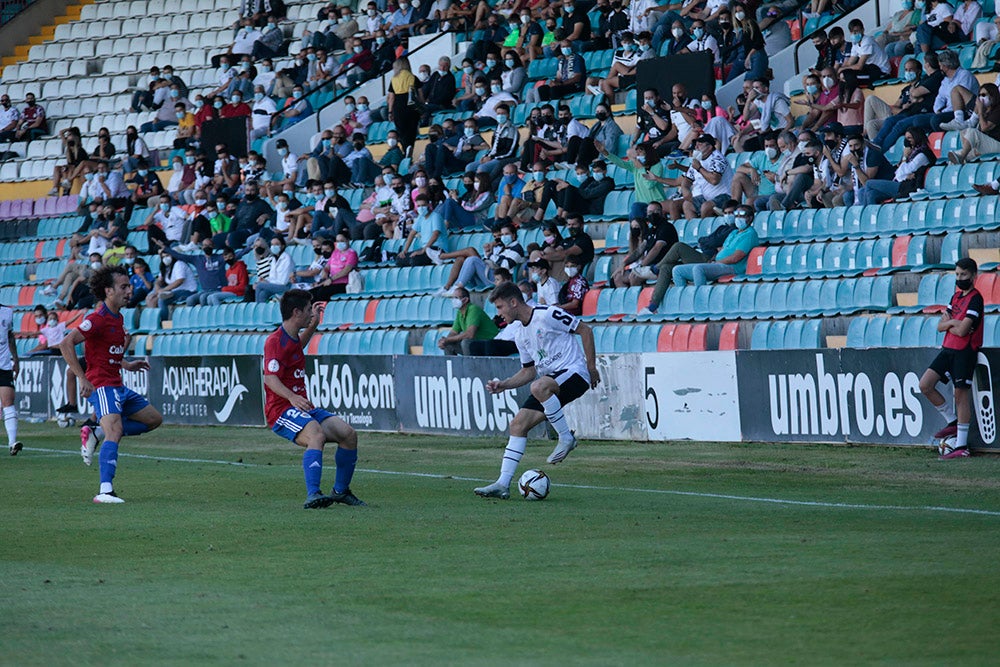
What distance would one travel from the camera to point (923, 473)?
1381 centimetres

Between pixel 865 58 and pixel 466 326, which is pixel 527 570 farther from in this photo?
pixel 865 58

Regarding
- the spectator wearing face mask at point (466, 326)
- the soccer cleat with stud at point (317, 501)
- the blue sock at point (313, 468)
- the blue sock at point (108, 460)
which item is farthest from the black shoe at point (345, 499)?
the spectator wearing face mask at point (466, 326)

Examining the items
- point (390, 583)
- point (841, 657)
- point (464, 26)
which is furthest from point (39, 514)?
point (464, 26)

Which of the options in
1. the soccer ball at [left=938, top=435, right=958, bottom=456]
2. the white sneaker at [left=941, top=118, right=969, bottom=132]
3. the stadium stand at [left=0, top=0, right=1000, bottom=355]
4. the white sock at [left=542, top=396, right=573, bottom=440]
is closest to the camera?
the white sock at [left=542, top=396, right=573, bottom=440]

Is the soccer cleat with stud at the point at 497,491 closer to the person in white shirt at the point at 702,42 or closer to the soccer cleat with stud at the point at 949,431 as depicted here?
the soccer cleat with stud at the point at 949,431

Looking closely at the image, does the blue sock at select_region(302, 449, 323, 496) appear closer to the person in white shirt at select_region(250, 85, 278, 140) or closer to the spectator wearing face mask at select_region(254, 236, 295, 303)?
the spectator wearing face mask at select_region(254, 236, 295, 303)

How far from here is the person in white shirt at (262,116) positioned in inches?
1374

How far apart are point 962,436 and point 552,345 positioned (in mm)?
4819

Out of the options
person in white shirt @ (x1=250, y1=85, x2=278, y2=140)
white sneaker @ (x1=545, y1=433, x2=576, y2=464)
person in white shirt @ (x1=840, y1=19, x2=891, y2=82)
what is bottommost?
white sneaker @ (x1=545, y1=433, x2=576, y2=464)

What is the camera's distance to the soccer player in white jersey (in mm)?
19750

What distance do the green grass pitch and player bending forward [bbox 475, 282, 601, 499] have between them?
1.49 feet

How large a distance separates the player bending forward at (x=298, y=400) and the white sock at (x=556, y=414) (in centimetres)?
196

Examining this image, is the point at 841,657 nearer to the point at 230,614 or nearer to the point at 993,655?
the point at 993,655

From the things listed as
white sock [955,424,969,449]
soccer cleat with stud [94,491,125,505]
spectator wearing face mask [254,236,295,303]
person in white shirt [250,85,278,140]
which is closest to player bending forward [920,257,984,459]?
white sock [955,424,969,449]
